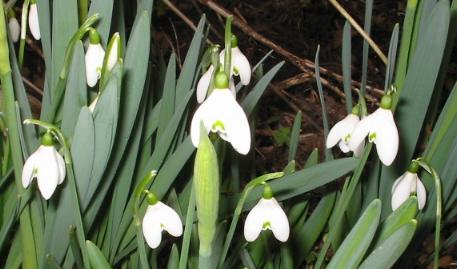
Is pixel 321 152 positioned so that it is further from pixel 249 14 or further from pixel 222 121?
pixel 222 121

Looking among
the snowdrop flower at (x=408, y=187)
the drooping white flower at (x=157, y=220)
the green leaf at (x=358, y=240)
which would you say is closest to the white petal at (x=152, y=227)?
the drooping white flower at (x=157, y=220)

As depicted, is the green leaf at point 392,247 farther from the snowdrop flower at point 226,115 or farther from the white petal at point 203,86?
the white petal at point 203,86

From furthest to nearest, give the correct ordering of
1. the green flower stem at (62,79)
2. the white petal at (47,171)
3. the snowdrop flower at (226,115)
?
1. the green flower stem at (62,79)
2. the white petal at (47,171)
3. the snowdrop flower at (226,115)

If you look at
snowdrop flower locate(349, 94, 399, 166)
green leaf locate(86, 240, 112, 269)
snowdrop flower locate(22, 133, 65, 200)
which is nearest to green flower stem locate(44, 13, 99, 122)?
snowdrop flower locate(22, 133, 65, 200)

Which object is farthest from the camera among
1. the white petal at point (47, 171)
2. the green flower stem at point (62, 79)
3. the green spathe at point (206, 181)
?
the green flower stem at point (62, 79)

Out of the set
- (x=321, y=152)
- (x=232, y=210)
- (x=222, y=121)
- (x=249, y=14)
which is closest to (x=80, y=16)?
(x=232, y=210)
